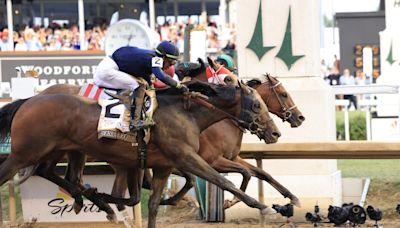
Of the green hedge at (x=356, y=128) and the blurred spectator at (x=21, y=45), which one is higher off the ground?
the blurred spectator at (x=21, y=45)

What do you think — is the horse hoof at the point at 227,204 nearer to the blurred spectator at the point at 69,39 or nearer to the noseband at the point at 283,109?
the noseband at the point at 283,109

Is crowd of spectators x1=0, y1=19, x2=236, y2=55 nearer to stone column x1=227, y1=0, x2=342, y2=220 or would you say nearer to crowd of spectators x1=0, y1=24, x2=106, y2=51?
crowd of spectators x1=0, y1=24, x2=106, y2=51

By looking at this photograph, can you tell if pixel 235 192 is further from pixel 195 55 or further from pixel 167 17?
pixel 167 17

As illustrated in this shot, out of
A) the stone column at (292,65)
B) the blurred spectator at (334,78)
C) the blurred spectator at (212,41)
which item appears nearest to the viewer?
the stone column at (292,65)

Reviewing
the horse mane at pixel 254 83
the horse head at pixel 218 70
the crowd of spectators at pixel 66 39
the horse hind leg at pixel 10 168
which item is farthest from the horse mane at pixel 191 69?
the crowd of spectators at pixel 66 39

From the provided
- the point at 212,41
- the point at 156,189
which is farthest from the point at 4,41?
the point at 156,189

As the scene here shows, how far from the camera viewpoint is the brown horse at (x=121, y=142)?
8.28 metres

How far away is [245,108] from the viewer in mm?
8523

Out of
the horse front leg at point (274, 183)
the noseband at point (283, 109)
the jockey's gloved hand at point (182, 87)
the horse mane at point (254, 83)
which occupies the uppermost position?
the jockey's gloved hand at point (182, 87)

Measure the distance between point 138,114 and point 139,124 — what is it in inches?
4.4

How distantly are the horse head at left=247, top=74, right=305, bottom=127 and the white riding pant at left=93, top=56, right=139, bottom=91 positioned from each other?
1751mm

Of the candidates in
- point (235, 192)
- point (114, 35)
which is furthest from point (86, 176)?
point (114, 35)

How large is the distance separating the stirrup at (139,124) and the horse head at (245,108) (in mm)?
623

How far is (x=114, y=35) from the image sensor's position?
55.9 ft
